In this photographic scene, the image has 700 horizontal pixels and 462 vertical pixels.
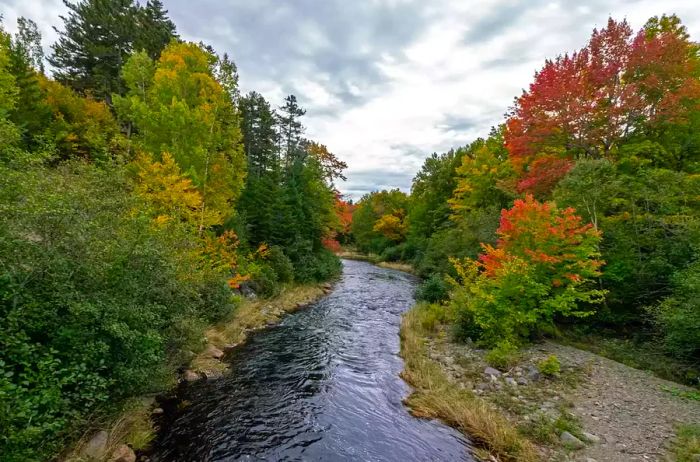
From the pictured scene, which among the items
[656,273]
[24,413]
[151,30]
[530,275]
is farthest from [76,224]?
[151,30]

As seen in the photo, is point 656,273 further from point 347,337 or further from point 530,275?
point 347,337

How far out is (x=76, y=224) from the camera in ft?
18.4

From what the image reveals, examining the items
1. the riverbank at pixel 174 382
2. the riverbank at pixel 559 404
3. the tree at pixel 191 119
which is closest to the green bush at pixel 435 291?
the riverbank at pixel 559 404

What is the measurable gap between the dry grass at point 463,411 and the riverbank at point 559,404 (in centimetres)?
2

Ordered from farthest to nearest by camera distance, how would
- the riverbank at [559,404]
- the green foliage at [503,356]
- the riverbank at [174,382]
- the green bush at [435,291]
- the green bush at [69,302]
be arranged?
the green bush at [435,291] → the green foliage at [503,356] → the riverbank at [559,404] → the riverbank at [174,382] → the green bush at [69,302]

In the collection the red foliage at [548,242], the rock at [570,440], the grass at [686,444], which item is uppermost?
the red foliage at [548,242]

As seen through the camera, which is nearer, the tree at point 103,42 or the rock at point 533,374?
the rock at point 533,374

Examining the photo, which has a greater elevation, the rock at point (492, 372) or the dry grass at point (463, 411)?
the rock at point (492, 372)

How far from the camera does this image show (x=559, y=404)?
7.90 metres

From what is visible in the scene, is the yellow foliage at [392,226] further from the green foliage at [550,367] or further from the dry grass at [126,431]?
the dry grass at [126,431]

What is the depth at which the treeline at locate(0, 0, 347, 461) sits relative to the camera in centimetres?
482

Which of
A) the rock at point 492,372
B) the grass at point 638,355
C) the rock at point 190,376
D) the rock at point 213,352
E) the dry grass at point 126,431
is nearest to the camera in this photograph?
the dry grass at point 126,431

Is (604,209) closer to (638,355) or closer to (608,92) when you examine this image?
(608,92)

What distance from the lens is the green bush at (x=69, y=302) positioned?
4.41 m
